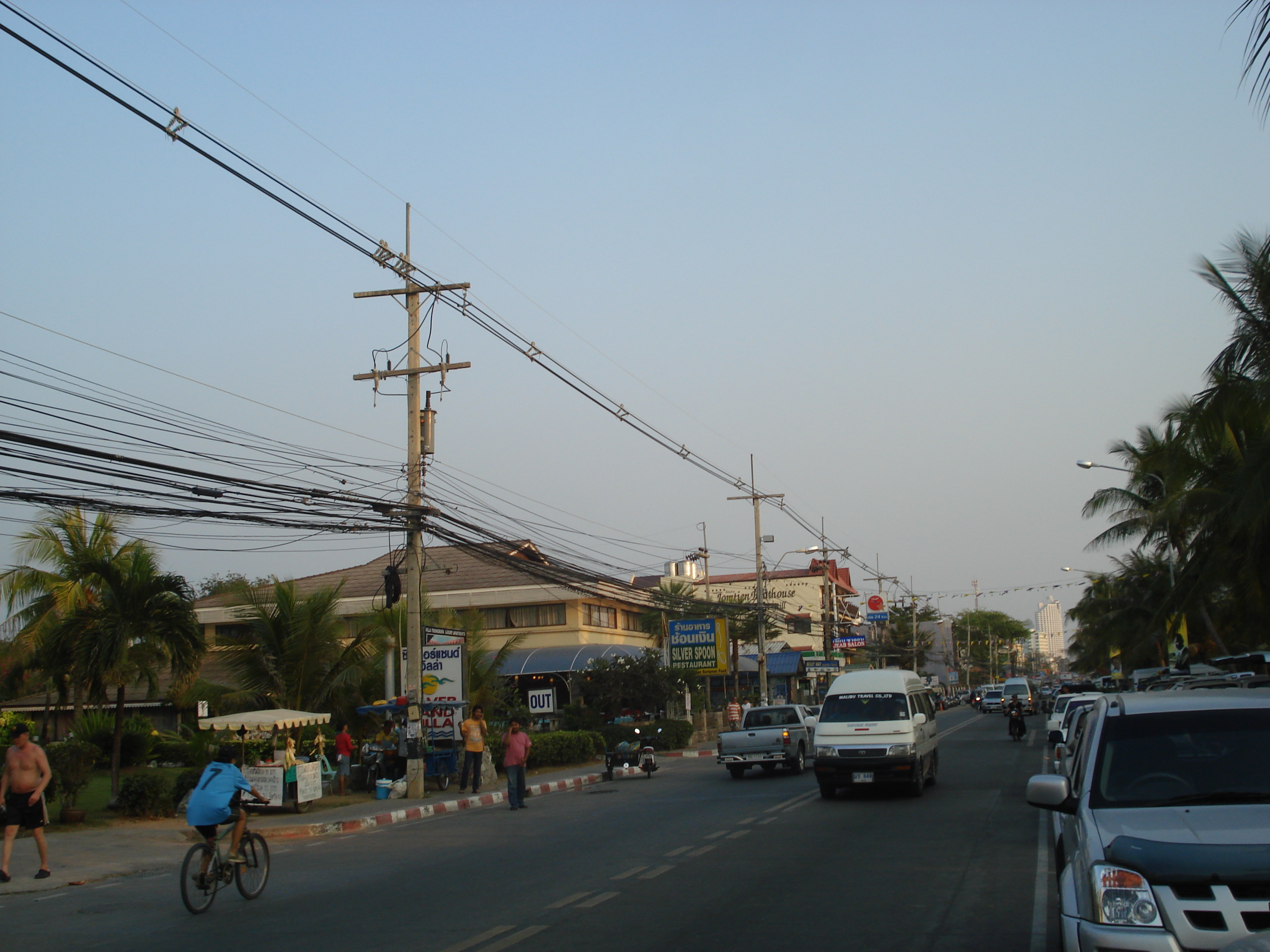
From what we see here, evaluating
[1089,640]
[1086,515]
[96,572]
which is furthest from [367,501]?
[1089,640]

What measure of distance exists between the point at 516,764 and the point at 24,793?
10060 millimetres

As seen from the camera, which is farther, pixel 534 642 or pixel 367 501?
pixel 534 642

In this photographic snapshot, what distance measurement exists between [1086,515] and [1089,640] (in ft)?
114

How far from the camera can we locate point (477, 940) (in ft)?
28.8

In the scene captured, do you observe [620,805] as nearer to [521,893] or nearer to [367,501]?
[367,501]

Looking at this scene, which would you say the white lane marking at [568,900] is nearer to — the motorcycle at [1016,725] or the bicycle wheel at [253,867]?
the bicycle wheel at [253,867]

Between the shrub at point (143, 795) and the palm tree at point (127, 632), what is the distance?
0.61 metres

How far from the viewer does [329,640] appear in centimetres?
2900

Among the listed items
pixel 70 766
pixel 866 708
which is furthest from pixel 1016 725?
pixel 70 766

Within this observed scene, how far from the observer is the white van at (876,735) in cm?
1941

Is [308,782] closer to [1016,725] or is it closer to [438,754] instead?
[438,754]

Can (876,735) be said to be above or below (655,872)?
above

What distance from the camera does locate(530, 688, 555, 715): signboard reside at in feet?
115

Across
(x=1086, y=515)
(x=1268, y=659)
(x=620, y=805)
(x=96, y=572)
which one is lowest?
(x=620, y=805)
